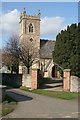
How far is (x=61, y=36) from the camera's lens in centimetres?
3303

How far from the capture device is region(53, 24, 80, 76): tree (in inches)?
1127

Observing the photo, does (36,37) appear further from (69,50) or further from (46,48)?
(69,50)

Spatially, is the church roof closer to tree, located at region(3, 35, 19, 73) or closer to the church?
Answer: the church

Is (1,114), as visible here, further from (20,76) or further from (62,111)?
(20,76)

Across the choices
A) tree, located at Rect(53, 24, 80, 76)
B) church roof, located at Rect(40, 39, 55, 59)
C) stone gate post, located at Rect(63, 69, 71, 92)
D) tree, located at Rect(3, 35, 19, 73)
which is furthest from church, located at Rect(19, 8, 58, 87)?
stone gate post, located at Rect(63, 69, 71, 92)

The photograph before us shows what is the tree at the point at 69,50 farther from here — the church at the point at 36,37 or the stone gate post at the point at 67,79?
the church at the point at 36,37

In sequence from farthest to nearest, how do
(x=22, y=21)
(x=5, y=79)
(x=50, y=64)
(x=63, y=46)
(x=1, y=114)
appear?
(x=22, y=21), (x=50, y=64), (x=5, y=79), (x=63, y=46), (x=1, y=114)

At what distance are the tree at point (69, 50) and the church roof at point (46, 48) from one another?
31320 millimetres

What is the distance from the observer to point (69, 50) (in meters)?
30.7

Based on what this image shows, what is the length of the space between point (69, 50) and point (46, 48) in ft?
119

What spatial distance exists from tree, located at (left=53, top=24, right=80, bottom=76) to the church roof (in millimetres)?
31320

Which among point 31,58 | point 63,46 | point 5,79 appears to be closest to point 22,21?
point 31,58

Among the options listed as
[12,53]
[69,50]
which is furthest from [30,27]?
[69,50]

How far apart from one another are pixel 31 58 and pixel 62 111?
3476 centimetres
